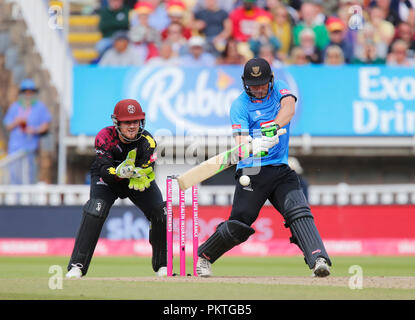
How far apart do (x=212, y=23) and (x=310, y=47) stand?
6.53 ft

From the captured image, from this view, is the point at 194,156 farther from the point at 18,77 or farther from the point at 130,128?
the point at 130,128

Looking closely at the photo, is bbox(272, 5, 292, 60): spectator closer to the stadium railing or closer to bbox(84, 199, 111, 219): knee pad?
the stadium railing

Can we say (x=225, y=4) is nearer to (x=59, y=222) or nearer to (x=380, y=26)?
(x=380, y=26)

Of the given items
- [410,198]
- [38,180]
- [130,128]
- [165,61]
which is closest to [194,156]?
[165,61]

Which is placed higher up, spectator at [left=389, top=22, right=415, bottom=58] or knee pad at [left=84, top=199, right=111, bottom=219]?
spectator at [left=389, top=22, right=415, bottom=58]

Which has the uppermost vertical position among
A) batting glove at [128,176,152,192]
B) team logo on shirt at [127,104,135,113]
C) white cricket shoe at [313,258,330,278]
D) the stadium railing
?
the stadium railing

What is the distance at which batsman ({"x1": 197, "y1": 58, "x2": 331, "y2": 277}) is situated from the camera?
842cm

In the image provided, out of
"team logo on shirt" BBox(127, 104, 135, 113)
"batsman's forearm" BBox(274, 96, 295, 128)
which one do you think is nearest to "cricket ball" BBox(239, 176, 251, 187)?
"batsman's forearm" BBox(274, 96, 295, 128)

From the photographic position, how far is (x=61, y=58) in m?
17.4

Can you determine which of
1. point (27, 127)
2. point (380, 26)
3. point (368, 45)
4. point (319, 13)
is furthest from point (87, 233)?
point (380, 26)

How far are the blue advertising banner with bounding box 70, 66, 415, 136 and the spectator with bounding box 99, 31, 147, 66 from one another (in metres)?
0.58

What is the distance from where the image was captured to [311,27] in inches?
692

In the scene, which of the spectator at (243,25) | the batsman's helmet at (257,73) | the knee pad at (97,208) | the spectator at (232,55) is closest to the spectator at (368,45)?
the spectator at (243,25)

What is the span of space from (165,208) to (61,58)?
8.83 meters
